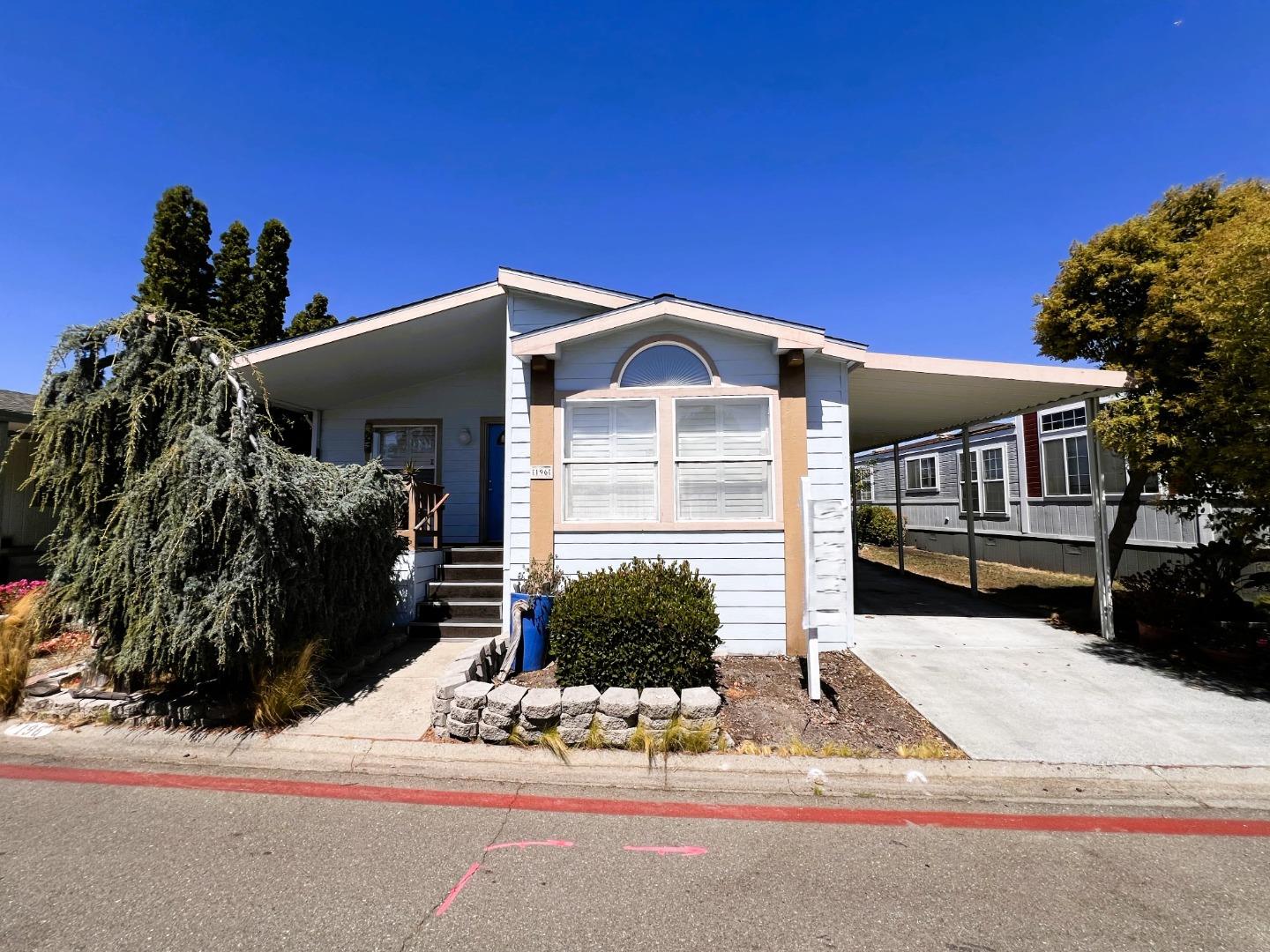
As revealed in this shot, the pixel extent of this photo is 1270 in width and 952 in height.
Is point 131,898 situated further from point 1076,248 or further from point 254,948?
point 1076,248

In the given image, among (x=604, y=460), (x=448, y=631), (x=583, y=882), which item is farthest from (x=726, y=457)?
(x=583, y=882)

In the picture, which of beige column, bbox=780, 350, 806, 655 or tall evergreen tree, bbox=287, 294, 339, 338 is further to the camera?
tall evergreen tree, bbox=287, 294, 339, 338

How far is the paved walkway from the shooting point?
15.0 ft

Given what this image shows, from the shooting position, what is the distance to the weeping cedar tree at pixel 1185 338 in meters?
5.22

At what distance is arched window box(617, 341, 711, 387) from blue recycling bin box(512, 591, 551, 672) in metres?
2.81

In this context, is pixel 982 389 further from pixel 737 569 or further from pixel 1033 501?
pixel 1033 501

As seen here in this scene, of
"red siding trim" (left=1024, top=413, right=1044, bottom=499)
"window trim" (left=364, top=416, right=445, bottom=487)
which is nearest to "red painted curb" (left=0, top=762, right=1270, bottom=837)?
"window trim" (left=364, top=416, right=445, bottom=487)

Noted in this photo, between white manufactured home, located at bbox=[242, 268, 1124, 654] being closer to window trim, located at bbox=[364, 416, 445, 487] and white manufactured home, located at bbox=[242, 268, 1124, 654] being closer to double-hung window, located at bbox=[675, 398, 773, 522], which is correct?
A: double-hung window, located at bbox=[675, 398, 773, 522]

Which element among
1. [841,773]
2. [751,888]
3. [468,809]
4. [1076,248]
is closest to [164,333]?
[468,809]

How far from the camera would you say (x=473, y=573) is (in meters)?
8.13

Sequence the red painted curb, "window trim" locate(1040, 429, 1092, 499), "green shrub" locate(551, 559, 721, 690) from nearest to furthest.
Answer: the red painted curb < "green shrub" locate(551, 559, 721, 690) < "window trim" locate(1040, 429, 1092, 499)

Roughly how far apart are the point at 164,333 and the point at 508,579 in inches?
164

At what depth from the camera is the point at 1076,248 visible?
7758 millimetres

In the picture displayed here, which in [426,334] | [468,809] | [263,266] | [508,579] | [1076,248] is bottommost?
[468,809]
